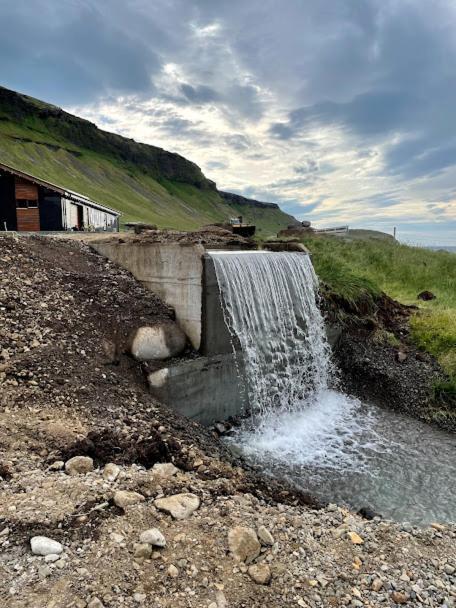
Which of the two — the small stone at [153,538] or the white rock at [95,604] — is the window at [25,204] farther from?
the white rock at [95,604]

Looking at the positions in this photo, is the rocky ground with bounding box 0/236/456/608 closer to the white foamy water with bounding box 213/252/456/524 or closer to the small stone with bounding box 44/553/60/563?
the small stone with bounding box 44/553/60/563

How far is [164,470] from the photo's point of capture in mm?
5031

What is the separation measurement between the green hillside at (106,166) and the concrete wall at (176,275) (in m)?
53.8

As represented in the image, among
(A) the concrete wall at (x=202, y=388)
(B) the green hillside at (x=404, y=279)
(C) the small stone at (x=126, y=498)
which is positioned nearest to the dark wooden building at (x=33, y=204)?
(B) the green hillside at (x=404, y=279)

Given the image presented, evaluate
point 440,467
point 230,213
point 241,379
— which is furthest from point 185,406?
point 230,213

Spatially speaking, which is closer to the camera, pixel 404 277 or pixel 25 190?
pixel 404 277

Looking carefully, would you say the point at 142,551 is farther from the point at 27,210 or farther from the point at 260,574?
the point at 27,210

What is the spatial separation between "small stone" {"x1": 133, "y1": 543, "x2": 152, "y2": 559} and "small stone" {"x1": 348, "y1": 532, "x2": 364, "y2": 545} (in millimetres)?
2185

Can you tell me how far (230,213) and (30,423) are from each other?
14365 cm

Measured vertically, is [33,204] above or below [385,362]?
above

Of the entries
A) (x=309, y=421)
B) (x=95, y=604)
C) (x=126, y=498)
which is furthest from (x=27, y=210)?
(x=95, y=604)

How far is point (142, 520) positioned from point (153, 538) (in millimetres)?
332

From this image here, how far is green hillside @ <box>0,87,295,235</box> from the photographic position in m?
79.5

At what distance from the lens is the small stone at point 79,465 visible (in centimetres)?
462
